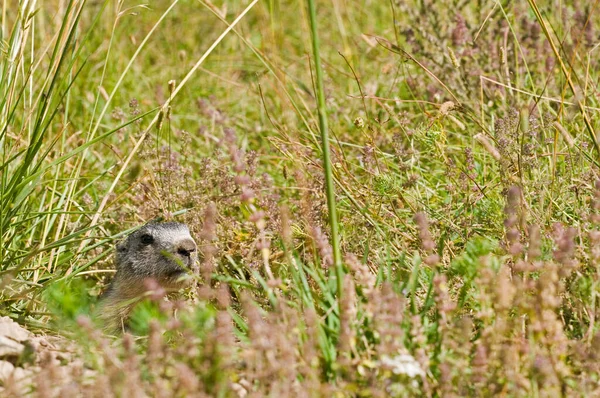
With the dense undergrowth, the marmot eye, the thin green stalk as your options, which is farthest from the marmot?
the thin green stalk

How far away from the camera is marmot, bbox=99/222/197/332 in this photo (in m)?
4.73

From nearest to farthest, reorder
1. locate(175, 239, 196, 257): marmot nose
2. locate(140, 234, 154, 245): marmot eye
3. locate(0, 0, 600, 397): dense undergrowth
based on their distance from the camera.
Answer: locate(0, 0, 600, 397): dense undergrowth, locate(175, 239, 196, 257): marmot nose, locate(140, 234, 154, 245): marmot eye

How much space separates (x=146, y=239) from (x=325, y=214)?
1.02 m

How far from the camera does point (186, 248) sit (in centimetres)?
462

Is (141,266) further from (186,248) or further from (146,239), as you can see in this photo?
(186,248)

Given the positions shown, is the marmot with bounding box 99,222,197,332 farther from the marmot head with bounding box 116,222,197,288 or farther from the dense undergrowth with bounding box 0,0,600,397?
the dense undergrowth with bounding box 0,0,600,397

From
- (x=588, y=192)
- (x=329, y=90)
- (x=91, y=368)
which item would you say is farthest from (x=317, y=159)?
(x=91, y=368)

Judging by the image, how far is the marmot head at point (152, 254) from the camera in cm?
477

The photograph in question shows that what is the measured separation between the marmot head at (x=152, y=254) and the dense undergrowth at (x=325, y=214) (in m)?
0.10

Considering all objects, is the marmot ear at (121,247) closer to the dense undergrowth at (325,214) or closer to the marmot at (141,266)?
the marmot at (141,266)

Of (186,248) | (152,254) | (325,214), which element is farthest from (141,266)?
(325,214)

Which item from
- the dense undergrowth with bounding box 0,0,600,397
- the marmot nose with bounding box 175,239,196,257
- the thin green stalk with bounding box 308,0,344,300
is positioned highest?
the thin green stalk with bounding box 308,0,344,300

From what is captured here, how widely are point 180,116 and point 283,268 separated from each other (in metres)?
2.45

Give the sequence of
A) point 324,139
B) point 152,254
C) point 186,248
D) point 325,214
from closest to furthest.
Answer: point 324,139 → point 325,214 → point 186,248 → point 152,254
